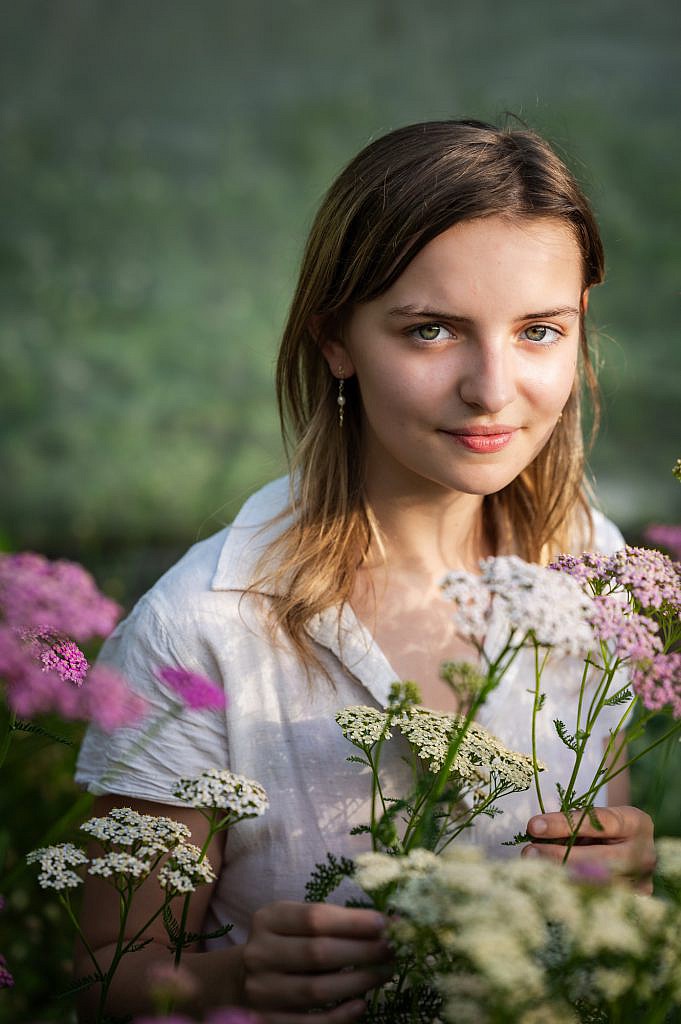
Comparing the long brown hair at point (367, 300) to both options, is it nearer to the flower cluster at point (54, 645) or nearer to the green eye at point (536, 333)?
the green eye at point (536, 333)

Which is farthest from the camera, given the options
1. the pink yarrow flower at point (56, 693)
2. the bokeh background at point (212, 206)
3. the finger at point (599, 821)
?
the bokeh background at point (212, 206)

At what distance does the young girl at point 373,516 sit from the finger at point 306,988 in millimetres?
147

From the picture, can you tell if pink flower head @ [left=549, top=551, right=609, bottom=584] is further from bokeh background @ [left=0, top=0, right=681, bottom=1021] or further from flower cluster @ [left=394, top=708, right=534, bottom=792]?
bokeh background @ [left=0, top=0, right=681, bottom=1021]

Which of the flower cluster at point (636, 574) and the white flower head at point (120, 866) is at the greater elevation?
the flower cluster at point (636, 574)

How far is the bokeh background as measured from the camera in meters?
3.77

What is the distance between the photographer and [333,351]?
170 cm

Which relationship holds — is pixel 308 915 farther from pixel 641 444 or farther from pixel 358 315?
pixel 641 444

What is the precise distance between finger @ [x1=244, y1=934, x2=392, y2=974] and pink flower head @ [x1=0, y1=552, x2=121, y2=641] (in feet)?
1.19

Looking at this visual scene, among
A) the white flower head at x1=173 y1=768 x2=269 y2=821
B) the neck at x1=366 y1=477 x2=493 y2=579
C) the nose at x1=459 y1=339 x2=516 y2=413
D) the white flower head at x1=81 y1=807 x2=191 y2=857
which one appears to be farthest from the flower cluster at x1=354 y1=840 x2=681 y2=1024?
the neck at x1=366 y1=477 x2=493 y2=579

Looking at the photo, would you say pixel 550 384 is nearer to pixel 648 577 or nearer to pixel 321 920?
pixel 648 577

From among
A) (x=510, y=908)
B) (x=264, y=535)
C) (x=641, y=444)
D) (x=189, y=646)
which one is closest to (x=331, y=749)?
(x=189, y=646)

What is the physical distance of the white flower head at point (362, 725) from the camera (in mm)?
1140

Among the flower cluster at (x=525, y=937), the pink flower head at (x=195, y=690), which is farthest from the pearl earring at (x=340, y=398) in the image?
the flower cluster at (x=525, y=937)

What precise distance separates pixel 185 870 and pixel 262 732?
544 millimetres
